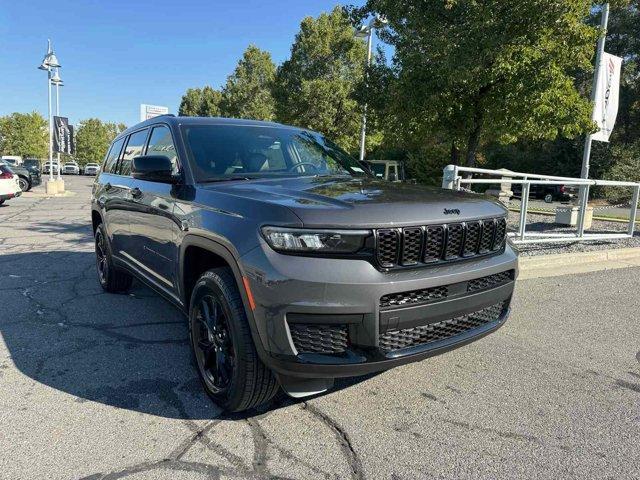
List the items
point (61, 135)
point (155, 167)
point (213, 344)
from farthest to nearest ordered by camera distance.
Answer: point (61, 135), point (155, 167), point (213, 344)

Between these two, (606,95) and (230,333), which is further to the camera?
(606,95)

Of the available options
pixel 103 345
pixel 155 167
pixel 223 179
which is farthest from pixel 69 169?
pixel 223 179

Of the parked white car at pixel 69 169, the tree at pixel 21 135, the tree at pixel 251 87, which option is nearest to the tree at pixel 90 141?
the tree at pixel 21 135

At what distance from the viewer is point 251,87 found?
3550 cm

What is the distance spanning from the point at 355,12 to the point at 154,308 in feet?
24.9

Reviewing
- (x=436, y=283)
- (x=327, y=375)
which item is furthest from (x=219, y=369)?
(x=436, y=283)

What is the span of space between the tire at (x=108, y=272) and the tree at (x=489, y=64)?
5.49m

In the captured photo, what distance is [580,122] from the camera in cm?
868

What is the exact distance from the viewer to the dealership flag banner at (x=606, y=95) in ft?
35.6

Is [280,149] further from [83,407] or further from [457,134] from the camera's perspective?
[457,134]

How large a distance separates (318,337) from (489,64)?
6813 mm

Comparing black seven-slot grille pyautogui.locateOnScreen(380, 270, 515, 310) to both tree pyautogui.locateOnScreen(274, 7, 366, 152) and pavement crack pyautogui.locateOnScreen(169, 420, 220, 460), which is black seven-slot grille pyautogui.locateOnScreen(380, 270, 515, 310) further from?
tree pyautogui.locateOnScreen(274, 7, 366, 152)

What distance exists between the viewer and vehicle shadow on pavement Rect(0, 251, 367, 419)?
3.15 metres

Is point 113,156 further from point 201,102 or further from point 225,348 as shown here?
point 201,102
